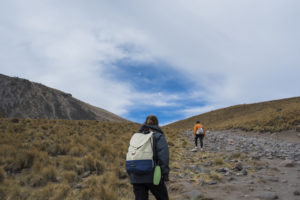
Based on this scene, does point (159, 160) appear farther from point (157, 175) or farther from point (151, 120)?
point (151, 120)

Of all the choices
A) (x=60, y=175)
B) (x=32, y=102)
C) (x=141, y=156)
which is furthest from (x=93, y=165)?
(x=32, y=102)

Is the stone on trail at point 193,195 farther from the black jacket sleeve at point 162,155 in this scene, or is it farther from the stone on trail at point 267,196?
the black jacket sleeve at point 162,155

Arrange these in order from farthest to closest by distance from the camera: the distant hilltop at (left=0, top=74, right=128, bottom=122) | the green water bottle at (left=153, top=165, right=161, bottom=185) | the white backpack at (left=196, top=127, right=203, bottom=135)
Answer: the distant hilltop at (left=0, top=74, right=128, bottom=122) → the white backpack at (left=196, top=127, right=203, bottom=135) → the green water bottle at (left=153, top=165, right=161, bottom=185)

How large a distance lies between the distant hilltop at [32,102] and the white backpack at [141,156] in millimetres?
44837

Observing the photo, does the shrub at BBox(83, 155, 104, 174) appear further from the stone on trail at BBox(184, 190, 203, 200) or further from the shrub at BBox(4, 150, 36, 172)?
the stone on trail at BBox(184, 190, 203, 200)

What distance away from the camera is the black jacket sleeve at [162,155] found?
10.9 ft

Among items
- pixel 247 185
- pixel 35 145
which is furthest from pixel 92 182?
pixel 35 145

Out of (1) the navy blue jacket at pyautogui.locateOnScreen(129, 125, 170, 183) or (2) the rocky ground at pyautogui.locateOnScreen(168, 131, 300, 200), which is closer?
(1) the navy blue jacket at pyautogui.locateOnScreen(129, 125, 170, 183)

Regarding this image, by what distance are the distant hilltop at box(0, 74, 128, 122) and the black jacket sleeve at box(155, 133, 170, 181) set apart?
1775 inches

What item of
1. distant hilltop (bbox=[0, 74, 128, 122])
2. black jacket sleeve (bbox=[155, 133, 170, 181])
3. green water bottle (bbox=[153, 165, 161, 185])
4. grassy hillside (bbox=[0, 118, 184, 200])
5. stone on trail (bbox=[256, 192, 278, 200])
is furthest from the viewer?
distant hilltop (bbox=[0, 74, 128, 122])

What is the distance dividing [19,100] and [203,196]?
49798 millimetres

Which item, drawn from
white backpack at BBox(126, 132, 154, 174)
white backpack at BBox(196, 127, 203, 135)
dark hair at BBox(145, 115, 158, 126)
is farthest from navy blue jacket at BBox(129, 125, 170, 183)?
white backpack at BBox(196, 127, 203, 135)

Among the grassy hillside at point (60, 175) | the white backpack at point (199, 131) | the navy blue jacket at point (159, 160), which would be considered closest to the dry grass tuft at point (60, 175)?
the grassy hillside at point (60, 175)

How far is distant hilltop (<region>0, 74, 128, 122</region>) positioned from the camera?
41.2m
